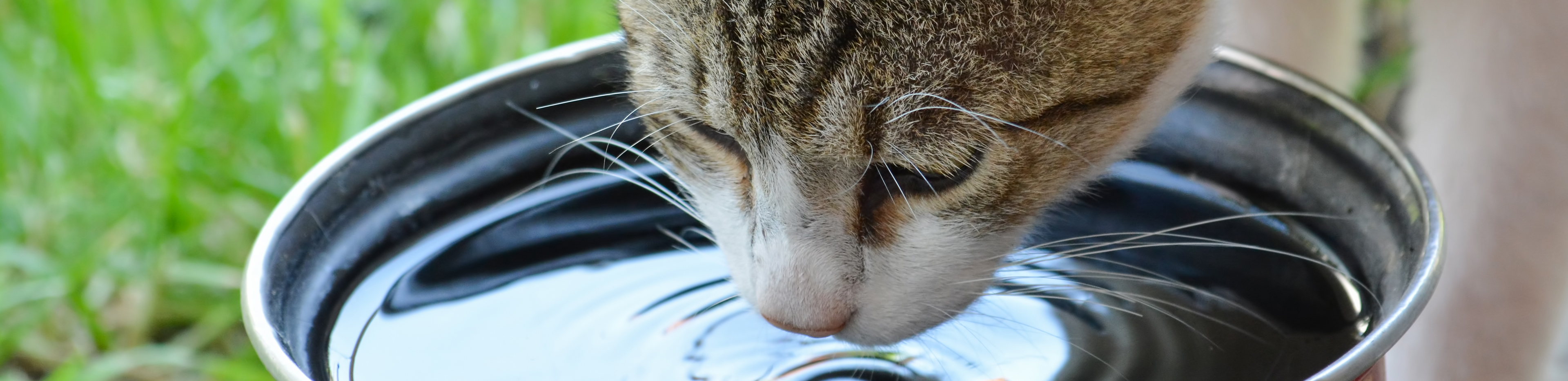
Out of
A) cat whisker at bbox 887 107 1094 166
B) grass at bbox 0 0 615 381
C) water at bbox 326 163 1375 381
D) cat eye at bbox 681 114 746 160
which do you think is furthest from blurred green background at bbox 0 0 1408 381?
cat whisker at bbox 887 107 1094 166

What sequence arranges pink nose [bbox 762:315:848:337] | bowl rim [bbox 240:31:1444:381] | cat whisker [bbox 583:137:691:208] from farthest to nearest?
cat whisker [bbox 583:137:691:208] < pink nose [bbox 762:315:848:337] < bowl rim [bbox 240:31:1444:381]

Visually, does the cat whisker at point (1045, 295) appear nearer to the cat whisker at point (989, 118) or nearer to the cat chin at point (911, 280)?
the cat chin at point (911, 280)

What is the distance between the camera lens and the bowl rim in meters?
0.76

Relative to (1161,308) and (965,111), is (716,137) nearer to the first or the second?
(965,111)

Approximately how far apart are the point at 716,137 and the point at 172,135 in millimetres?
1216

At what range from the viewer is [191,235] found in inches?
75.4

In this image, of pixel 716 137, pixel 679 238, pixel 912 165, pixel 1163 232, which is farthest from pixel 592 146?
pixel 1163 232

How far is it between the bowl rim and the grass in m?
0.41

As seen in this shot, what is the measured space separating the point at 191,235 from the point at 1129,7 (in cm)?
154

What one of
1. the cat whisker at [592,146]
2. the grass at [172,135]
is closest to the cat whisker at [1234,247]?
the cat whisker at [592,146]

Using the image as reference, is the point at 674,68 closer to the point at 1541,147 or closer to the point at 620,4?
the point at 620,4

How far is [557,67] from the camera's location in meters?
1.28

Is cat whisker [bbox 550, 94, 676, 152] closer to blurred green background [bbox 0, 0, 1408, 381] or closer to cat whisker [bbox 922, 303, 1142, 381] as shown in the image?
cat whisker [bbox 922, 303, 1142, 381]

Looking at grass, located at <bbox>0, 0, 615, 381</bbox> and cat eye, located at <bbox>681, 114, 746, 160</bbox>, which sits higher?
grass, located at <bbox>0, 0, 615, 381</bbox>
